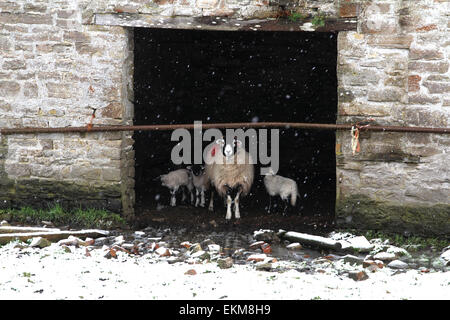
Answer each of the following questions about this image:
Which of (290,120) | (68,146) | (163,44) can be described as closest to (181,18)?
(68,146)

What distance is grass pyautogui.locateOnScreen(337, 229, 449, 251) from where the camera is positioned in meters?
6.71

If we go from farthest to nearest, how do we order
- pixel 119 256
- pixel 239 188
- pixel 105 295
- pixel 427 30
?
pixel 239 188 → pixel 427 30 → pixel 119 256 → pixel 105 295

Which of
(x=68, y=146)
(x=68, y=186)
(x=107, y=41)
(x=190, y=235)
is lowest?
(x=190, y=235)

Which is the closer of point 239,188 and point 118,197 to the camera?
point 118,197

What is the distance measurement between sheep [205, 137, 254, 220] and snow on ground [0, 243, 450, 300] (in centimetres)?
232

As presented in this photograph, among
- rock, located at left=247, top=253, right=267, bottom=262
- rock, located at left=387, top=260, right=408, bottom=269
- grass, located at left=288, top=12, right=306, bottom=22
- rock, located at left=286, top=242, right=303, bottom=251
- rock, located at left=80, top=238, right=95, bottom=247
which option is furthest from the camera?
grass, located at left=288, top=12, right=306, bottom=22

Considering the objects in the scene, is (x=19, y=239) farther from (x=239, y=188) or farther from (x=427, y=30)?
(x=427, y=30)

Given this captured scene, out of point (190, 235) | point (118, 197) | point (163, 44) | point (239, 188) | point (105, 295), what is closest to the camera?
point (105, 295)

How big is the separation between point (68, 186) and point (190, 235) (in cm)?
169

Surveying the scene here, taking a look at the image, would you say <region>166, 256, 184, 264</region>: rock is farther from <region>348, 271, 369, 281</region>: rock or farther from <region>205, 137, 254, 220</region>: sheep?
<region>205, 137, 254, 220</region>: sheep

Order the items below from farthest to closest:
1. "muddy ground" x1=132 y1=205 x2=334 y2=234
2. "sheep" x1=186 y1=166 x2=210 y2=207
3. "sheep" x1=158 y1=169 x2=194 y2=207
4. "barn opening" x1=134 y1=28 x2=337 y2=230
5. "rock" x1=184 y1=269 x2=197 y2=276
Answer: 1. "barn opening" x1=134 y1=28 x2=337 y2=230
2. "sheep" x1=158 y1=169 x2=194 y2=207
3. "sheep" x1=186 y1=166 x2=210 y2=207
4. "muddy ground" x1=132 y1=205 x2=334 y2=234
5. "rock" x1=184 y1=269 x2=197 y2=276


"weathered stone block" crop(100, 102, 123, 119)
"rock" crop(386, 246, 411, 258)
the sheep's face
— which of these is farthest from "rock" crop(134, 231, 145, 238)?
"rock" crop(386, 246, 411, 258)

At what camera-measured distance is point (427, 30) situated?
6789mm

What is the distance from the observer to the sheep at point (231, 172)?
814 centimetres
